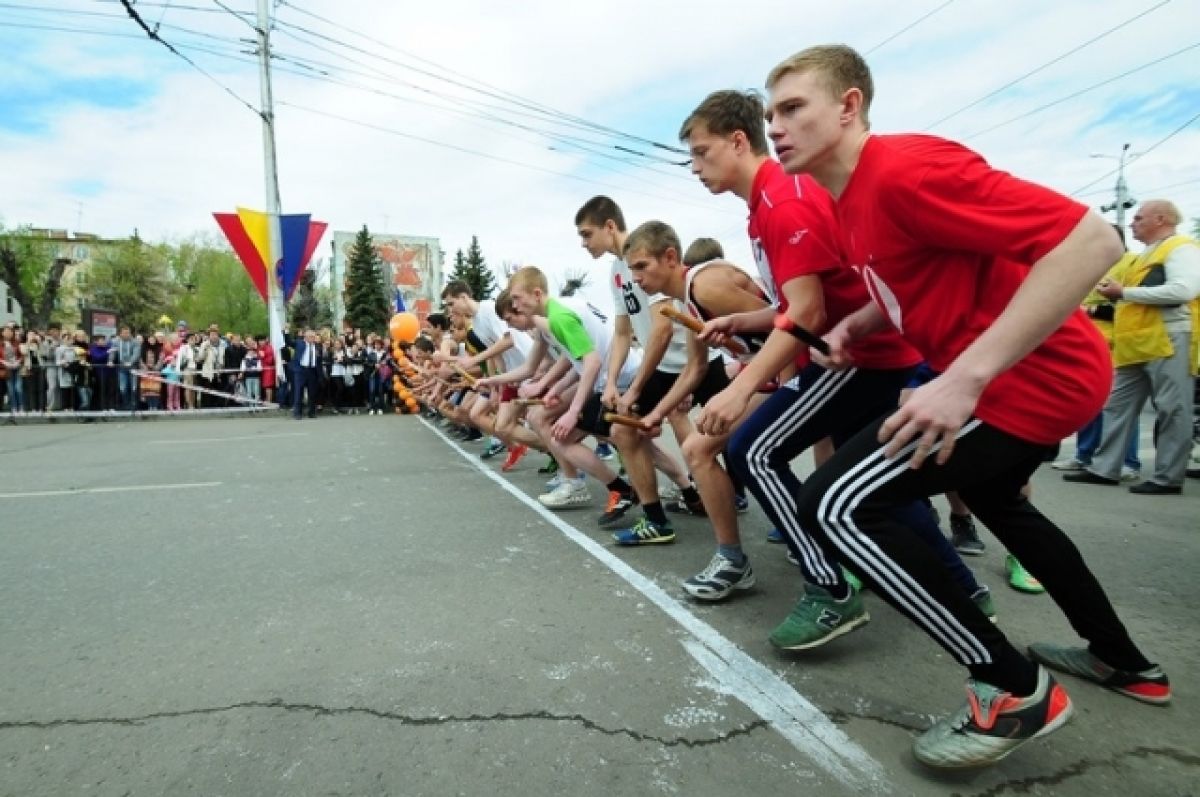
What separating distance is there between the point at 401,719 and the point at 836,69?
2256 millimetres

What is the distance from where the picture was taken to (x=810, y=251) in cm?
248

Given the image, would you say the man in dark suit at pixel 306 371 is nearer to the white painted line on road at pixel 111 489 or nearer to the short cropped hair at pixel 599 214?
the white painted line on road at pixel 111 489

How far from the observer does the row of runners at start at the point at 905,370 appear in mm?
1705

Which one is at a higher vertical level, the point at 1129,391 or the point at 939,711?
the point at 1129,391

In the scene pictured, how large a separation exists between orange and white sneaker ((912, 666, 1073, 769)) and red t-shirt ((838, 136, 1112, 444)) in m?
0.65

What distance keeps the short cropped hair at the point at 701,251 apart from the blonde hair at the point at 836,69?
2.02m

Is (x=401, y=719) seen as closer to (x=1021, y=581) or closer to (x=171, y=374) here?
(x=1021, y=581)

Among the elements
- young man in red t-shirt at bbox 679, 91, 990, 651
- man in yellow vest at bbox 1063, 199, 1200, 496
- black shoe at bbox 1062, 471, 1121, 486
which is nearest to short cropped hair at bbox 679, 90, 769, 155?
young man in red t-shirt at bbox 679, 91, 990, 651

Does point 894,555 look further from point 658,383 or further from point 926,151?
point 658,383

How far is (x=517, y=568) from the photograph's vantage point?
144 inches

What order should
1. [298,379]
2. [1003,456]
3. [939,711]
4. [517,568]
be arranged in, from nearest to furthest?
1. [1003,456]
2. [939,711]
3. [517,568]
4. [298,379]

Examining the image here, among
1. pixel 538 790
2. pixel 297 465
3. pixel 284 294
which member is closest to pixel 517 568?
pixel 538 790

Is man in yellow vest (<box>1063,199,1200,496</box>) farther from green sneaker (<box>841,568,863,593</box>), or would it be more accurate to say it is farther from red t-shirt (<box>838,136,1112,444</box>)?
red t-shirt (<box>838,136,1112,444</box>)

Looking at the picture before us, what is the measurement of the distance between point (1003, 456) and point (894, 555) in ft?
1.24
